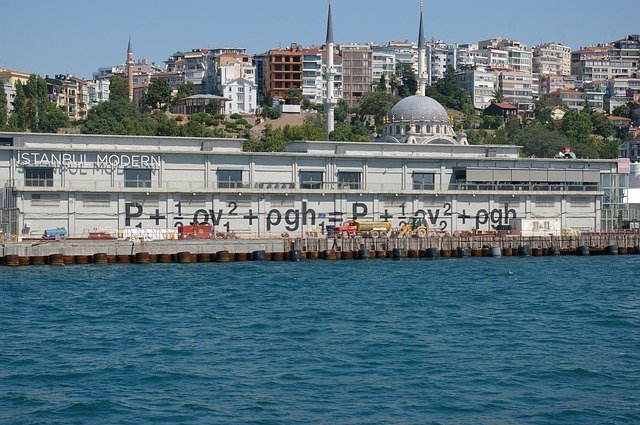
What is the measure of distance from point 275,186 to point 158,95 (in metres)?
94.5

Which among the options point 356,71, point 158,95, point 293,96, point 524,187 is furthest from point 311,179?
point 356,71

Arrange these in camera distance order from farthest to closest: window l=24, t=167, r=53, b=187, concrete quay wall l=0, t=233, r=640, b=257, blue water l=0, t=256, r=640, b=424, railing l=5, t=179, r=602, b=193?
railing l=5, t=179, r=602, b=193
window l=24, t=167, r=53, b=187
concrete quay wall l=0, t=233, r=640, b=257
blue water l=0, t=256, r=640, b=424

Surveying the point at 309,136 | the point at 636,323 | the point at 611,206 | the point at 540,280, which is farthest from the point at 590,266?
the point at 309,136

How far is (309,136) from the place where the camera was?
126 metres

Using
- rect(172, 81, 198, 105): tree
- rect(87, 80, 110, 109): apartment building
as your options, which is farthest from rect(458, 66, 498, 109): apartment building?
rect(87, 80, 110, 109): apartment building

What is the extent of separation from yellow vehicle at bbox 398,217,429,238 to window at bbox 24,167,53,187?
74.6ft

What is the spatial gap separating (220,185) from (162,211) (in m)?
4.37

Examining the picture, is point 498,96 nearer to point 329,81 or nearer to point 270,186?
point 329,81

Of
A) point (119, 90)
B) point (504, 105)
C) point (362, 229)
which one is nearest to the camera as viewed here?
point (362, 229)

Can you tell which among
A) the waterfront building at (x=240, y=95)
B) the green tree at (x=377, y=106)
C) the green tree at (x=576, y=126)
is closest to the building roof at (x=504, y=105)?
the green tree at (x=576, y=126)

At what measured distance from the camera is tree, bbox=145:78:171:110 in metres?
164

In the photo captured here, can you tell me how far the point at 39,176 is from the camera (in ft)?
228

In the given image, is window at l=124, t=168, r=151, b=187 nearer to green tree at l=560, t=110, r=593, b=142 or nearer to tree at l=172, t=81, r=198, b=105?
green tree at l=560, t=110, r=593, b=142

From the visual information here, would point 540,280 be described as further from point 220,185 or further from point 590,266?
point 220,185
